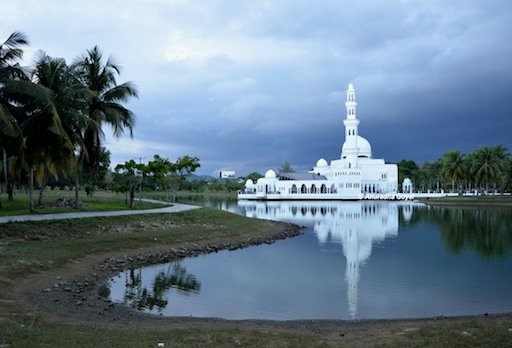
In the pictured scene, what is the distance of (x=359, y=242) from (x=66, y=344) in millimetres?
27013

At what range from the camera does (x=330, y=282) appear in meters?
19.6

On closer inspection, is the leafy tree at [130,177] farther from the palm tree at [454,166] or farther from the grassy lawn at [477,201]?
the palm tree at [454,166]

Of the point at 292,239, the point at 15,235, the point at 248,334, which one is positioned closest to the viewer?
the point at 248,334

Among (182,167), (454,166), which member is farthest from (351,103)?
(182,167)

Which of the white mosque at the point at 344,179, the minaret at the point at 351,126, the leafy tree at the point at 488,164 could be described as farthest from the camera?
the minaret at the point at 351,126

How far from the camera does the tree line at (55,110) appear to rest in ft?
73.4

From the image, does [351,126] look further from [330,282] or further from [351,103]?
[330,282]

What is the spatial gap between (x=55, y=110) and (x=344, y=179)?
94.8 metres

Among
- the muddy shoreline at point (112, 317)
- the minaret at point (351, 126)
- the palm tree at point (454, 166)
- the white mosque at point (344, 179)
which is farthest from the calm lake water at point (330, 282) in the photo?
the minaret at point (351, 126)

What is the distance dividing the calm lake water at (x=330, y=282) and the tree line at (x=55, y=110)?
8734 millimetres

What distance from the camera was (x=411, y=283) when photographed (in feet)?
64.5

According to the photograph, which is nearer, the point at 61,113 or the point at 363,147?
the point at 61,113

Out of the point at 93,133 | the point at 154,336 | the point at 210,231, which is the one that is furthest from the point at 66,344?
the point at 93,133

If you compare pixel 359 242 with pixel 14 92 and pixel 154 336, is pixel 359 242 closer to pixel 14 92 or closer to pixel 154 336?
pixel 14 92
